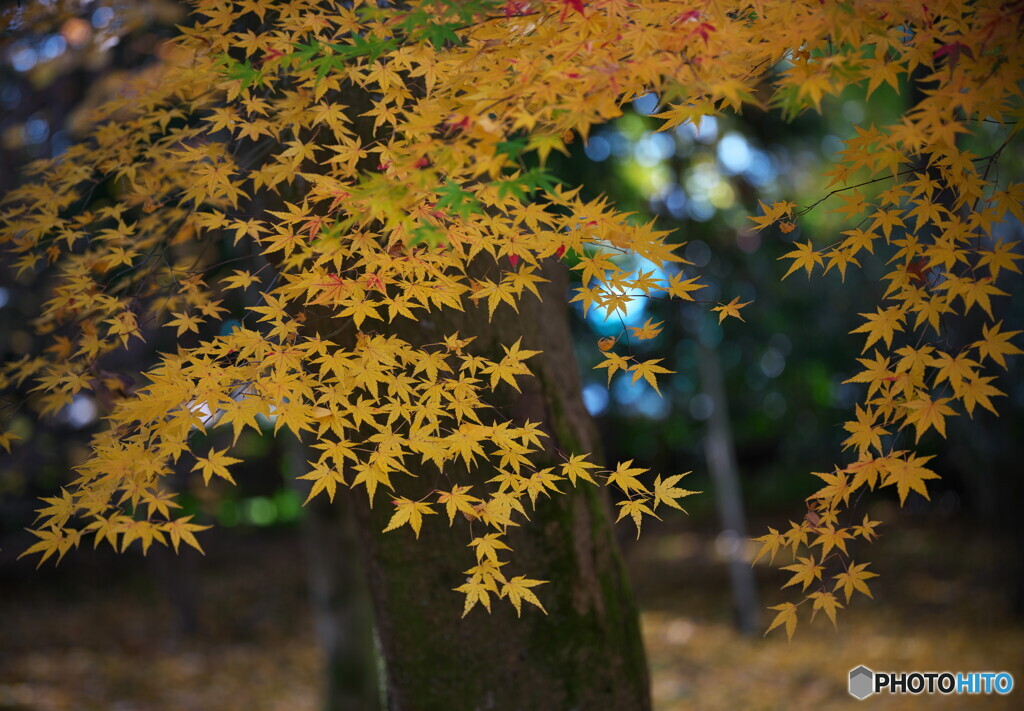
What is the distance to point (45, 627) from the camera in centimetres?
741

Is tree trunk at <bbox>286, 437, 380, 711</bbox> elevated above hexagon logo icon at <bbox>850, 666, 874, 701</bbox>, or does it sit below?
above

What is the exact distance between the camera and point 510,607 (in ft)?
7.48

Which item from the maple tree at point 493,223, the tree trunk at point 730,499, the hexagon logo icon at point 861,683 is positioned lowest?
the hexagon logo icon at point 861,683

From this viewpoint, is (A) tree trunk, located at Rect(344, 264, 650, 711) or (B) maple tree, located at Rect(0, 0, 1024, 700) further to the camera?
(A) tree trunk, located at Rect(344, 264, 650, 711)

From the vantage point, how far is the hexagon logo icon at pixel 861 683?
195 inches

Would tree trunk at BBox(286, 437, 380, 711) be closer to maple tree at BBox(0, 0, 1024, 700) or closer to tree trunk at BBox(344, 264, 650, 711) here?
tree trunk at BBox(344, 264, 650, 711)

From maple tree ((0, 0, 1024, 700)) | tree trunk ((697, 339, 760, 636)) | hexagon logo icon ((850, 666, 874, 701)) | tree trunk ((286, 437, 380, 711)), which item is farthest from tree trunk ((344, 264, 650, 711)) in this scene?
tree trunk ((697, 339, 760, 636))

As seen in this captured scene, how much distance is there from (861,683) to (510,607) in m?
3.96

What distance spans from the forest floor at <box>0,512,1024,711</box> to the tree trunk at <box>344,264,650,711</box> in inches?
134

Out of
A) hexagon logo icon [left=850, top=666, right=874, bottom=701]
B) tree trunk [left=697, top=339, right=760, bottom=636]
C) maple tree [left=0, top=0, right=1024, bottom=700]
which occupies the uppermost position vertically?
maple tree [left=0, top=0, right=1024, bottom=700]

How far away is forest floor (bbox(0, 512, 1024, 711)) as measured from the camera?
5562 millimetres

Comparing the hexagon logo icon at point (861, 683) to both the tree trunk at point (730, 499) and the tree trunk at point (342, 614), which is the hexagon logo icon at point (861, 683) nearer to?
the tree trunk at point (730, 499)

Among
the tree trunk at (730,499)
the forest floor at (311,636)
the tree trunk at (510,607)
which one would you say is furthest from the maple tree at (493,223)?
the tree trunk at (730,499)

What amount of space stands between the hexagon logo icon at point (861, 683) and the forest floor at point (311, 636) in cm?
6
